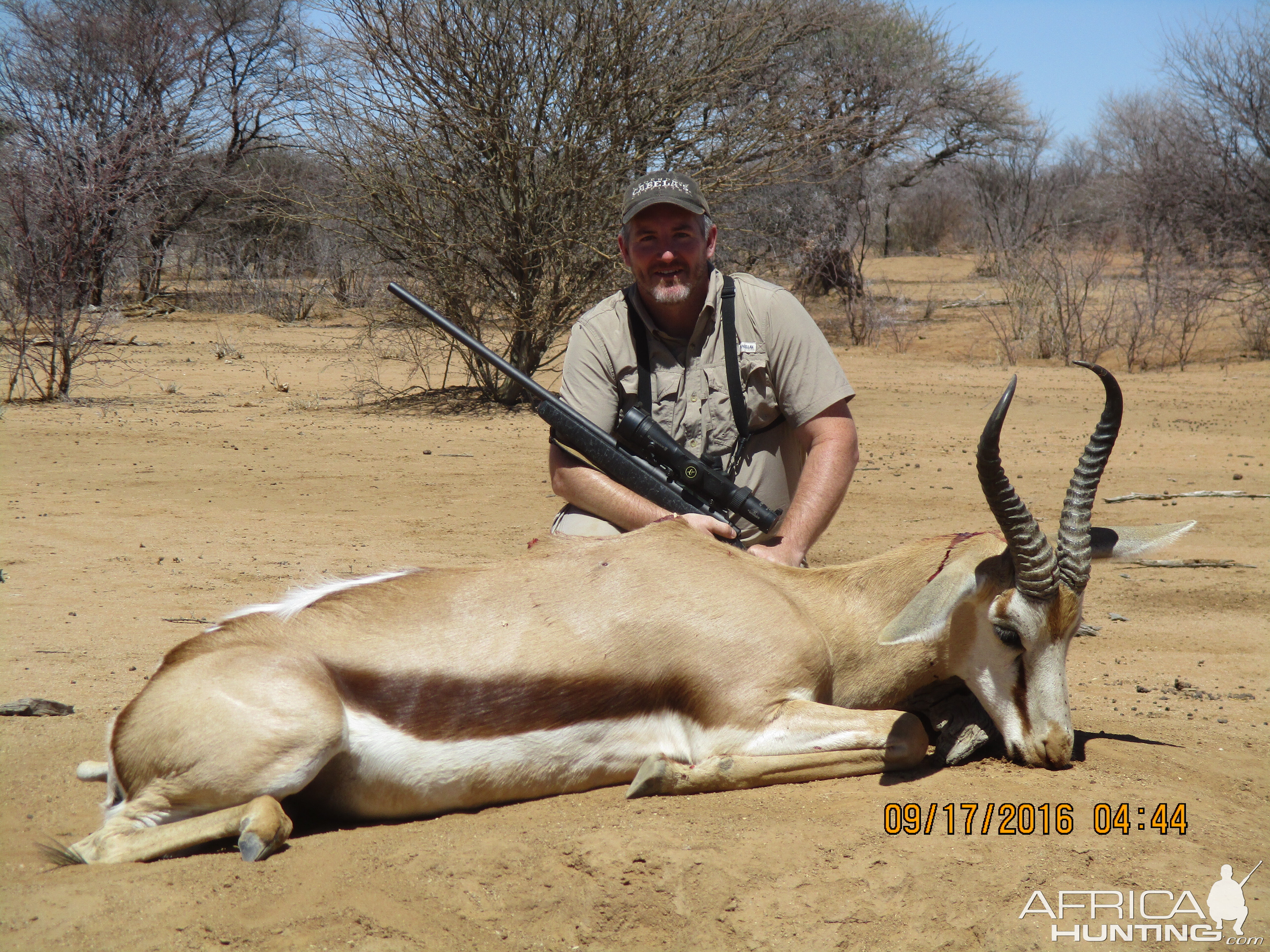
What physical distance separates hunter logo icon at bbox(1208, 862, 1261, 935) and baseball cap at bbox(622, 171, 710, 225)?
3.44 m

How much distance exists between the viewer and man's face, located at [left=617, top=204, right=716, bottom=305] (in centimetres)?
530

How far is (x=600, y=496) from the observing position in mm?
5133

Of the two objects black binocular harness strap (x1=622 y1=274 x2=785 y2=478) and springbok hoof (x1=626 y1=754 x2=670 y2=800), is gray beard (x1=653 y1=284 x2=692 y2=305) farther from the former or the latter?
springbok hoof (x1=626 y1=754 x2=670 y2=800)

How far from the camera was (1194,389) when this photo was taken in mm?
16125

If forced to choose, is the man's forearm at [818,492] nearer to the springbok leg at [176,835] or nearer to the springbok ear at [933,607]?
the springbok ear at [933,607]

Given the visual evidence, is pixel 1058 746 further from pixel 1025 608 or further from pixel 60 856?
pixel 60 856

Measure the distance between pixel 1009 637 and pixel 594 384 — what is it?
2.40 meters

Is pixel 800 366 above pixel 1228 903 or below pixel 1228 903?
above

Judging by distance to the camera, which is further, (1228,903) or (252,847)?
(252,847)

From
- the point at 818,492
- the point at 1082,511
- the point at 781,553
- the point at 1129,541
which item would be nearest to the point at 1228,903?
the point at 1082,511

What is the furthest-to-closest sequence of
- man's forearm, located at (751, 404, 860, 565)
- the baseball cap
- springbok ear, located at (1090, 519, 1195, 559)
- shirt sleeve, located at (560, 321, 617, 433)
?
shirt sleeve, located at (560, 321, 617, 433) < the baseball cap < man's forearm, located at (751, 404, 860, 565) < springbok ear, located at (1090, 519, 1195, 559)

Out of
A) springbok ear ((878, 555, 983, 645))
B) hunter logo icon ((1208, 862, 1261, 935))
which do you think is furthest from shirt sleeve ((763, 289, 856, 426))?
hunter logo icon ((1208, 862, 1261, 935))

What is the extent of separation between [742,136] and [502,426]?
16.3 feet

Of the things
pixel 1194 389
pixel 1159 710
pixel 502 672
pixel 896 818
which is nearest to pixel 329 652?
pixel 502 672
